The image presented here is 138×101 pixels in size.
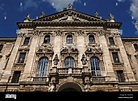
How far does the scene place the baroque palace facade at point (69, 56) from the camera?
21.3 metres

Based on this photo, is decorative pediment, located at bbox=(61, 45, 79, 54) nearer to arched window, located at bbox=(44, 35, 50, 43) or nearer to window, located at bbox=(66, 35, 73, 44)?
window, located at bbox=(66, 35, 73, 44)

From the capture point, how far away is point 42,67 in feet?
79.0

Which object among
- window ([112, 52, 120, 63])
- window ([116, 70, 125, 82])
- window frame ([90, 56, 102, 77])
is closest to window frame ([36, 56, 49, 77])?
window frame ([90, 56, 102, 77])

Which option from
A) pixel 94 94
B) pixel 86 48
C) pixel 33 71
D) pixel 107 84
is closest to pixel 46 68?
pixel 33 71

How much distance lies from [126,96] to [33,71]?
16060 mm

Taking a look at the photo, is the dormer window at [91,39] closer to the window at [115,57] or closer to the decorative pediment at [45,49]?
the window at [115,57]

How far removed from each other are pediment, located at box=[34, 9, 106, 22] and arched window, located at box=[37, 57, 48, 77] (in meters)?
8.97

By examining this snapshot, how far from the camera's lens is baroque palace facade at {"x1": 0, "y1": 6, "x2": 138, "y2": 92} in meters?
21.3

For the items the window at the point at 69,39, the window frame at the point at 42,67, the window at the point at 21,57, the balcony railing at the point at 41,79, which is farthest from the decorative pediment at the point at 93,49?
the window at the point at 21,57

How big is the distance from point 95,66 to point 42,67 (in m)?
7.28

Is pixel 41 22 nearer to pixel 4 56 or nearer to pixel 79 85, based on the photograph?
A: pixel 4 56

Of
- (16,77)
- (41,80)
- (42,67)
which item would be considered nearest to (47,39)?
(42,67)

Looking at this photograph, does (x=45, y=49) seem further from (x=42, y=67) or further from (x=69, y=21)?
(x=69, y=21)

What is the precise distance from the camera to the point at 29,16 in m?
32.6
